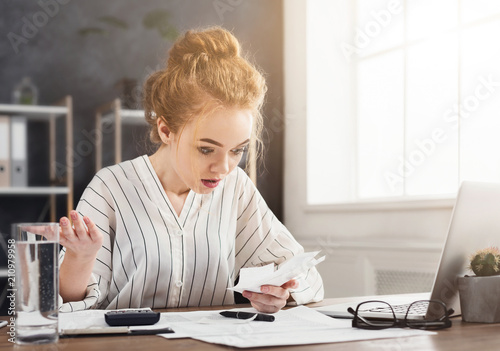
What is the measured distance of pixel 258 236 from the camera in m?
1.85

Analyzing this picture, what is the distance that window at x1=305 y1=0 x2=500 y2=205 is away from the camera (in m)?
2.62

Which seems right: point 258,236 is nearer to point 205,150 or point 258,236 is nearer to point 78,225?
point 205,150

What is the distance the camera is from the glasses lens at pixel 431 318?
1.10 meters

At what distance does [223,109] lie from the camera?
1.57 m

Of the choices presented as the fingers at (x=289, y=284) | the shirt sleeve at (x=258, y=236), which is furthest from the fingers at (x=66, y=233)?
the shirt sleeve at (x=258, y=236)

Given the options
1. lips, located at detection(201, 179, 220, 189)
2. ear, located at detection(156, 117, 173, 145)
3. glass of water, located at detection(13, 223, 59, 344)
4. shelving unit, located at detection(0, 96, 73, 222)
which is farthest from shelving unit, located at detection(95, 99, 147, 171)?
glass of water, located at detection(13, 223, 59, 344)

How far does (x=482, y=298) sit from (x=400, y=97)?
6.55 ft

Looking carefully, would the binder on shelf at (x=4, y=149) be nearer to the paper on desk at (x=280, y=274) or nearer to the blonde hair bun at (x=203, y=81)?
the blonde hair bun at (x=203, y=81)

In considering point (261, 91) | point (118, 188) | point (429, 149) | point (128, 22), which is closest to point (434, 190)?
point (429, 149)

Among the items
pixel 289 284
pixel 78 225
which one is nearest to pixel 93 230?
pixel 78 225

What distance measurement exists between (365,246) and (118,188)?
5.44ft

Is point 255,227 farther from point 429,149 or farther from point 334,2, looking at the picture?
point 334,2

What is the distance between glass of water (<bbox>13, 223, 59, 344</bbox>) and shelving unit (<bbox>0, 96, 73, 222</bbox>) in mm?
2351

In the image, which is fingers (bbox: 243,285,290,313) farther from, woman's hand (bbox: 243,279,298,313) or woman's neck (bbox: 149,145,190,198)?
woman's neck (bbox: 149,145,190,198)
